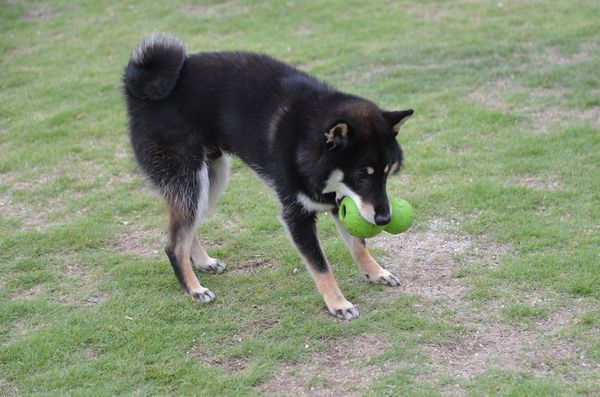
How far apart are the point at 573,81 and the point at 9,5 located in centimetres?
1002

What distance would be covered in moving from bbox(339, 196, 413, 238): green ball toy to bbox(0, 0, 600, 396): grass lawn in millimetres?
610

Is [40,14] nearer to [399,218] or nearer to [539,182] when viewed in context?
[539,182]

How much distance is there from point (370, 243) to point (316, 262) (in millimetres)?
1112

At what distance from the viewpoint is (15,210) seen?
23.1ft

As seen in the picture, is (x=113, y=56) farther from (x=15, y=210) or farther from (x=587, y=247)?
(x=587, y=247)

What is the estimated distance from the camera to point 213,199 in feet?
19.6

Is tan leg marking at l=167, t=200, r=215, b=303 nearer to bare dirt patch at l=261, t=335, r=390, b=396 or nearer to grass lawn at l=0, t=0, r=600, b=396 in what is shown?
grass lawn at l=0, t=0, r=600, b=396

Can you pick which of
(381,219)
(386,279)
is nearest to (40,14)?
(386,279)

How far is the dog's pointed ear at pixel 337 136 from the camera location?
15.0 ft

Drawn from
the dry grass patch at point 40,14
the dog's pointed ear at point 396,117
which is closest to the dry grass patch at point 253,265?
the dog's pointed ear at point 396,117

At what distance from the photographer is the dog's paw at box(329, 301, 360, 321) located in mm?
5023

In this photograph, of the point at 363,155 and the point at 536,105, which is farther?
the point at 536,105

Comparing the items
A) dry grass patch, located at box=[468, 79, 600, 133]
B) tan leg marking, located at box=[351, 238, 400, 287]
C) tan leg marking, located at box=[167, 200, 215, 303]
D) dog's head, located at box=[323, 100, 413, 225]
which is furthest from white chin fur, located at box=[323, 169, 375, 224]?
dry grass patch, located at box=[468, 79, 600, 133]

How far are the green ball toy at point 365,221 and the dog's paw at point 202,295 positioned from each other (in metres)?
1.19
